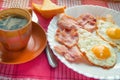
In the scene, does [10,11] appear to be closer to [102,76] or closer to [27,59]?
[27,59]

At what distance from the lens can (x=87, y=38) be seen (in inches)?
32.3

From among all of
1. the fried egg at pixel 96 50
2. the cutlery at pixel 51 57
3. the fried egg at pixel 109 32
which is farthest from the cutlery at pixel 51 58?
the fried egg at pixel 109 32

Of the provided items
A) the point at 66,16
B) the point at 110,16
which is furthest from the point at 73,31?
the point at 110,16

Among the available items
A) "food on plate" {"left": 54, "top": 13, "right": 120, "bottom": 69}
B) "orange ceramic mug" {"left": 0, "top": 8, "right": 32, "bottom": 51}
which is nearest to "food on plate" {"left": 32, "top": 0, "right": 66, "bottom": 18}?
"food on plate" {"left": 54, "top": 13, "right": 120, "bottom": 69}

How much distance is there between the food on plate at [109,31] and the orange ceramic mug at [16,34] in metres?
0.29

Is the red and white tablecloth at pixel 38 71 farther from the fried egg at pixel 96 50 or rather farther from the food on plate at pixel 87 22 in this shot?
the food on plate at pixel 87 22

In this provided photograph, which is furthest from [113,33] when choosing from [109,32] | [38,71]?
[38,71]

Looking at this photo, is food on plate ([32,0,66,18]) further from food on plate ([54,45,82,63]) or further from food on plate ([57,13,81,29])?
food on plate ([54,45,82,63])

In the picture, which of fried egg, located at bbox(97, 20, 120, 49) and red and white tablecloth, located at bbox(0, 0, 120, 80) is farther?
fried egg, located at bbox(97, 20, 120, 49)

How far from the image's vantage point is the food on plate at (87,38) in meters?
0.76

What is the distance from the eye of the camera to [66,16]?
2.87 ft

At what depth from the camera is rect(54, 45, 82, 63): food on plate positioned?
74cm

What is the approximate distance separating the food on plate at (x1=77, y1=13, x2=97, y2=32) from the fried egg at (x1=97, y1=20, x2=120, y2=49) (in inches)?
0.9

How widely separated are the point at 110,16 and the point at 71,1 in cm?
23
